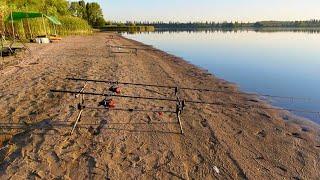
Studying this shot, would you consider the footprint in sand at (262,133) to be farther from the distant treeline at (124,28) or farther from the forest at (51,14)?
the distant treeline at (124,28)

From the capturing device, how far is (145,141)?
848cm

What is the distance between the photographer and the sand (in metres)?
6.98

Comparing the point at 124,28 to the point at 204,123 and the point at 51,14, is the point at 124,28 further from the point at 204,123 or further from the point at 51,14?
the point at 204,123

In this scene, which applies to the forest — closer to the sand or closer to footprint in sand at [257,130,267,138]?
the sand

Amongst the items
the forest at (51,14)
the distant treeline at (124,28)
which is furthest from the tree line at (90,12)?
the distant treeline at (124,28)

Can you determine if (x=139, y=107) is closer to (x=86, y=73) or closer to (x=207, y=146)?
(x=207, y=146)

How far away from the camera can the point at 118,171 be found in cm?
683

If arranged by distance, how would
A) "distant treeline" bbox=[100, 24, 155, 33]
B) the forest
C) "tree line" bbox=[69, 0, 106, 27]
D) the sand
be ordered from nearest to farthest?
the sand < the forest < "tree line" bbox=[69, 0, 106, 27] < "distant treeline" bbox=[100, 24, 155, 33]

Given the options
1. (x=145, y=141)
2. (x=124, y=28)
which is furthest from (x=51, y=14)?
(x=124, y=28)

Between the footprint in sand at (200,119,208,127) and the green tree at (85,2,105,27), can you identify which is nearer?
the footprint in sand at (200,119,208,127)

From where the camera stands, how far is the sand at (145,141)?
6984 mm

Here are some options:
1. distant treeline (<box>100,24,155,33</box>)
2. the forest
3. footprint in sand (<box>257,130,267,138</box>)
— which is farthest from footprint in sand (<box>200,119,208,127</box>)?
distant treeline (<box>100,24,155,33</box>)

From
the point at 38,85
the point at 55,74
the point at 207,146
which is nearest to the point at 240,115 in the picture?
the point at 207,146

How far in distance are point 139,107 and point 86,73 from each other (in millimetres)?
6756
